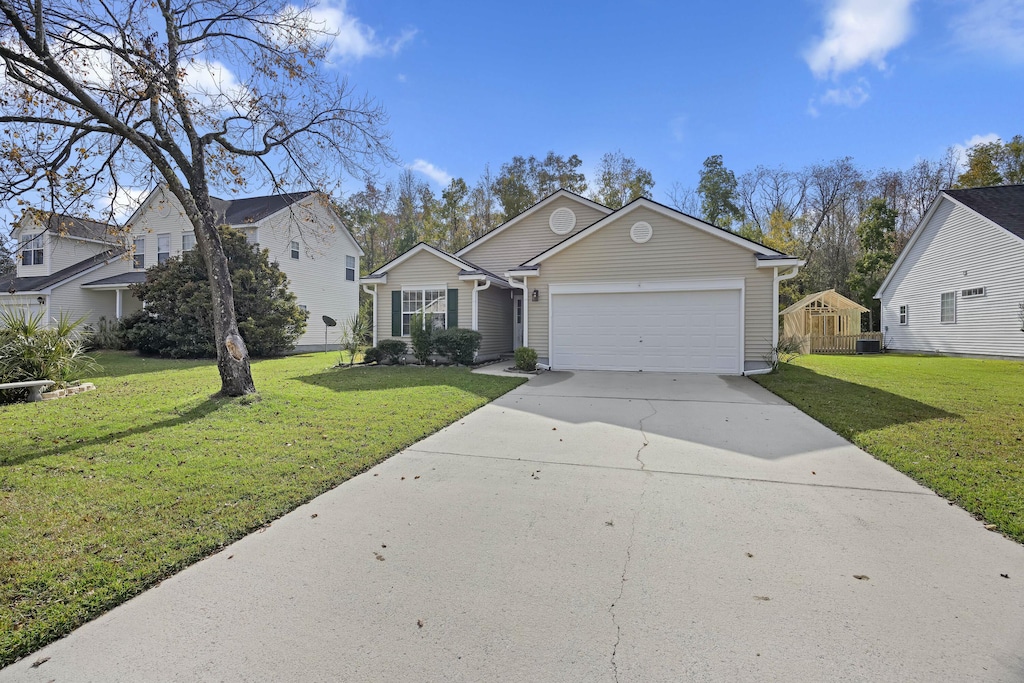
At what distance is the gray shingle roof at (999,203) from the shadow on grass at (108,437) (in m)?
21.8

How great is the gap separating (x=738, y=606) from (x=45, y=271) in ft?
105

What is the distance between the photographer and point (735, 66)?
13719mm

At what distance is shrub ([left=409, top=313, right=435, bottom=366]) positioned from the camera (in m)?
A: 13.8

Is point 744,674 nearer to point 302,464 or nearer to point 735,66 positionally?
point 302,464

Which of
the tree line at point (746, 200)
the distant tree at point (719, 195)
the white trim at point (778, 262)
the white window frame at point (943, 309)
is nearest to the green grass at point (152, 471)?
the white trim at point (778, 262)

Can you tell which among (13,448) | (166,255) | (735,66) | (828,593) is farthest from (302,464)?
(166,255)

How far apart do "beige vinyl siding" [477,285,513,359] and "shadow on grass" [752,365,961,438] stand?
8.09 m

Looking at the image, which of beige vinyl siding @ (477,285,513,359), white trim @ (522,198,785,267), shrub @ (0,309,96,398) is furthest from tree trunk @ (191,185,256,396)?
beige vinyl siding @ (477,285,513,359)

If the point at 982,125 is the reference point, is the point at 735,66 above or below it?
below

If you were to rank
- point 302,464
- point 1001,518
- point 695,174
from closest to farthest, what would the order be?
point 1001,518 < point 302,464 < point 695,174

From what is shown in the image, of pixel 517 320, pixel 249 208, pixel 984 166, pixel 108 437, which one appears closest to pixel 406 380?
pixel 108 437

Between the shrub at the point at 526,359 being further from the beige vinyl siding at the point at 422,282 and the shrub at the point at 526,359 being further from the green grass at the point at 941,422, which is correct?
the green grass at the point at 941,422

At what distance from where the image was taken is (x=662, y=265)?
493 inches

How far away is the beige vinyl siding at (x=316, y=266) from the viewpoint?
66.7ft
